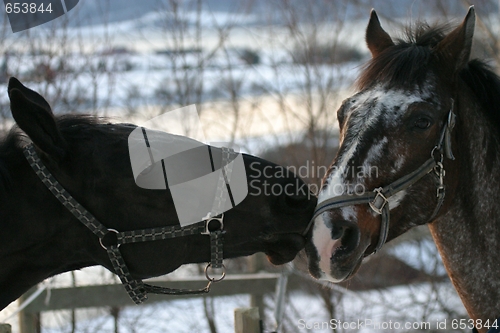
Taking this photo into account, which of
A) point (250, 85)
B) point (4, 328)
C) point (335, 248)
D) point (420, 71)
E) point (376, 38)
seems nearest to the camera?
point (335, 248)

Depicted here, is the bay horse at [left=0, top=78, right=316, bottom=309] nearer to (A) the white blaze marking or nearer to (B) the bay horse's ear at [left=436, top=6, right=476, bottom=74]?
(A) the white blaze marking

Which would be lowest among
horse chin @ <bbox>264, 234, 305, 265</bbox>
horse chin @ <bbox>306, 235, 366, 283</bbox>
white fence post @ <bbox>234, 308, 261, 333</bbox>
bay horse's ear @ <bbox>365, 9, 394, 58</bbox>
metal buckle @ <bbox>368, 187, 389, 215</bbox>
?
white fence post @ <bbox>234, 308, 261, 333</bbox>

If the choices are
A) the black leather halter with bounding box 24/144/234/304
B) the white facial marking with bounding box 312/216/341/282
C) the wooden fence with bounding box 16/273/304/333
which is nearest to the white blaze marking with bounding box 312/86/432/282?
the white facial marking with bounding box 312/216/341/282

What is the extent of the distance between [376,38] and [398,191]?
0.97m

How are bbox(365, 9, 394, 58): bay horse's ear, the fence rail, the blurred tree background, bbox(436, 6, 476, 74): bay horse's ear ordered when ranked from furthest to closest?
the blurred tree background
bbox(365, 9, 394, 58): bay horse's ear
the fence rail
bbox(436, 6, 476, 74): bay horse's ear

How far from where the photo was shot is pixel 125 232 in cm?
242

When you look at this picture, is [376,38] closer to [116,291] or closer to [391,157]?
[391,157]

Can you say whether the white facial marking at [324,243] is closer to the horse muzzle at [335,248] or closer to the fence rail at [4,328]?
the horse muzzle at [335,248]

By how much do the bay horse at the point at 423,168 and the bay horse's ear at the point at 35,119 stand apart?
1.15m

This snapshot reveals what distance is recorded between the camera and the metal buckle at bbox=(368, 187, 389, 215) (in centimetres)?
244

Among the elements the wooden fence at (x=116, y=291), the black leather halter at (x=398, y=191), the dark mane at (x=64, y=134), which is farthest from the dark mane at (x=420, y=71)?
the wooden fence at (x=116, y=291)

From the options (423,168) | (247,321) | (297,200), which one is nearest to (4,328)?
(247,321)

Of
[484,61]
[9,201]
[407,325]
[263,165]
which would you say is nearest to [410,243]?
[407,325]

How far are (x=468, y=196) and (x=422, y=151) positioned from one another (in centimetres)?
36
